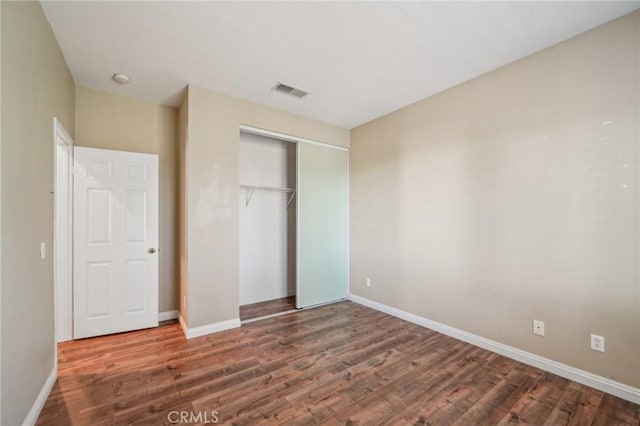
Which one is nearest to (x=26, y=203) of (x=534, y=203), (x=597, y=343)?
(x=534, y=203)

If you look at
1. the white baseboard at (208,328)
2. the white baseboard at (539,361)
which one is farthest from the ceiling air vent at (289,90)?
the white baseboard at (539,361)

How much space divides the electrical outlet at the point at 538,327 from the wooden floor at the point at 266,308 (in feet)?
9.22

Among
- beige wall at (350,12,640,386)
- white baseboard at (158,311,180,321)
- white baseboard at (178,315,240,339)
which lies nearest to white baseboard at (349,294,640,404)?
beige wall at (350,12,640,386)

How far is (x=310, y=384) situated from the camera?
7.10ft

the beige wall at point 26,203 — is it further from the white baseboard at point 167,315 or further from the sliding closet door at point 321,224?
the sliding closet door at point 321,224

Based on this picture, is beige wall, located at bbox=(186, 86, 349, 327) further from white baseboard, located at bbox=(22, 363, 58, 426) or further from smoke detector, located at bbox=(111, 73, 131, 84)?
white baseboard, located at bbox=(22, 363, 58, 426)

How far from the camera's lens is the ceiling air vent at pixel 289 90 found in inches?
121

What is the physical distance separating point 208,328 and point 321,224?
6.67ft

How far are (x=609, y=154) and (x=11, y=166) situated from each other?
396 cm

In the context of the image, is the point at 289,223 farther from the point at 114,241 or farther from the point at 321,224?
the point at 114,241

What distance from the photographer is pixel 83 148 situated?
294 centimetres

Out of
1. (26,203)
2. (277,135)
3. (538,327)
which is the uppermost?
(277,135)

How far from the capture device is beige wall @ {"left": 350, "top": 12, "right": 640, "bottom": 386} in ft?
6.62

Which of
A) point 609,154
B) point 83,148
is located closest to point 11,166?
point 83,148
